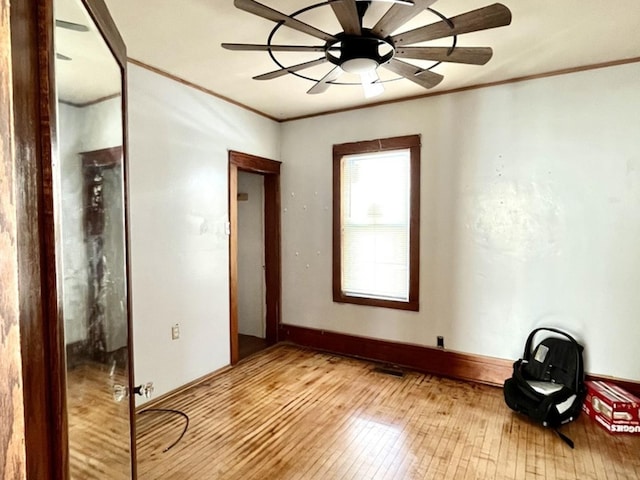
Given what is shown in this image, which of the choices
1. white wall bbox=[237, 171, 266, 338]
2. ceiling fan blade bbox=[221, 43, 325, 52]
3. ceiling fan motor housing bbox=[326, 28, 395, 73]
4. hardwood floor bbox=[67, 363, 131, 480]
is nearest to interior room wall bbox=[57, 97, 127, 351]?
hardwood floor bbox=[67, 363, 131, 480]

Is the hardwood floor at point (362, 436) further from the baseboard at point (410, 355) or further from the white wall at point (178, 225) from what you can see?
the white wall at point (178, 225)

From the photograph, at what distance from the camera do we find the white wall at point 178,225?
278cm

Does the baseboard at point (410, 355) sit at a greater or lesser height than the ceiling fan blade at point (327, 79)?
lesser

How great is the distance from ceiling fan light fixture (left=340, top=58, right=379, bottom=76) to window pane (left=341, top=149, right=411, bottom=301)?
66.4 inches

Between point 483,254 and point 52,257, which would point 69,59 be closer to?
point 52,257

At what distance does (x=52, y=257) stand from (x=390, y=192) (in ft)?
11.0

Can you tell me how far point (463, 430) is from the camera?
2535 mm

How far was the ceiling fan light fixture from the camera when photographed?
6.47ft

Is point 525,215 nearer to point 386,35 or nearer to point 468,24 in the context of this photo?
point 468,24

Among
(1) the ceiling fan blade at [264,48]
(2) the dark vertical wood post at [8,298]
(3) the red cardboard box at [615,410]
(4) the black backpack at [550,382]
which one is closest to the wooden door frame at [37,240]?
(2) the dark vertical wood post at [8,298]

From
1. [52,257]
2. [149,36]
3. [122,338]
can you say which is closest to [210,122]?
[149,36]

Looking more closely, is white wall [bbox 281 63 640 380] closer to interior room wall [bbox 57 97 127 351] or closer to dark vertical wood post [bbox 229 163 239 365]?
dark vertical wood post [bbox 229 163 239 365]

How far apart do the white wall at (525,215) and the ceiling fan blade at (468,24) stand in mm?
1683

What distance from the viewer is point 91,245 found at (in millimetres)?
1312
